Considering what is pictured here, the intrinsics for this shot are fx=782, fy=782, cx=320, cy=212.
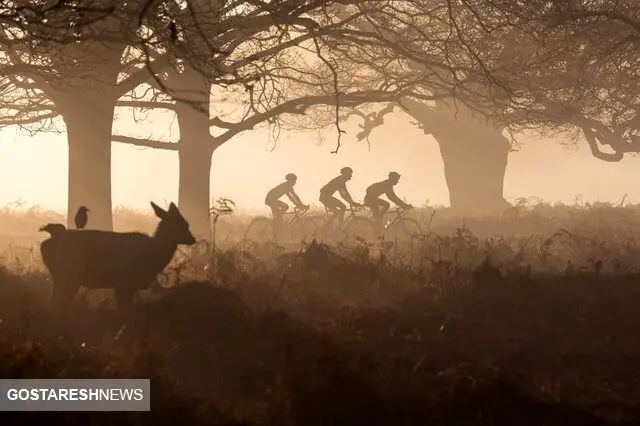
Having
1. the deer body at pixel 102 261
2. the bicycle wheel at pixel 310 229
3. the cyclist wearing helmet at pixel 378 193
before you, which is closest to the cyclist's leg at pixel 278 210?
the bicycle wheel at pixel 310 229

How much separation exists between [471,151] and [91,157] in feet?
65.9

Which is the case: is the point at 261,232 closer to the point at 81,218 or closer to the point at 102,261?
the point at 81,218

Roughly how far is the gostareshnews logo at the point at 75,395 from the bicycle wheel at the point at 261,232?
11.9m

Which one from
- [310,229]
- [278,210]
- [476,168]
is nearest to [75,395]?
[278,210]

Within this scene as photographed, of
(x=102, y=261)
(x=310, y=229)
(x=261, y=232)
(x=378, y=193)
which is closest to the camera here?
(x=102, y=261)

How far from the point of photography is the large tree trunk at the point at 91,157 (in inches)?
610

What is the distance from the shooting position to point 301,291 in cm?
→ 980

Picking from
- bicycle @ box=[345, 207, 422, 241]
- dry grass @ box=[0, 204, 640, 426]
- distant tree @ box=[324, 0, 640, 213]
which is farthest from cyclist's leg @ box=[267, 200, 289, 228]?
dry grass @ box=[0, 204, 640, 426]

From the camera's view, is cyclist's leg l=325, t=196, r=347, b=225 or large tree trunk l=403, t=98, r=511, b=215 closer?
cyclist's leg l=325, t=196, r=347, b=225

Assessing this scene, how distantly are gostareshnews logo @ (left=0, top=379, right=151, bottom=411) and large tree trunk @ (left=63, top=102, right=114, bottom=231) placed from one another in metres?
10.1

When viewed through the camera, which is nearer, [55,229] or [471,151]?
[55,229]

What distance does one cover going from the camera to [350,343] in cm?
718

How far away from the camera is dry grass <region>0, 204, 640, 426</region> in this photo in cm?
552

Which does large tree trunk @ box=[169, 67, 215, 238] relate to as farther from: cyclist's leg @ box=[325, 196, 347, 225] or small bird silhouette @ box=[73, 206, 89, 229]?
small bird silhouette @ box=[73, 206, 89, 229]
